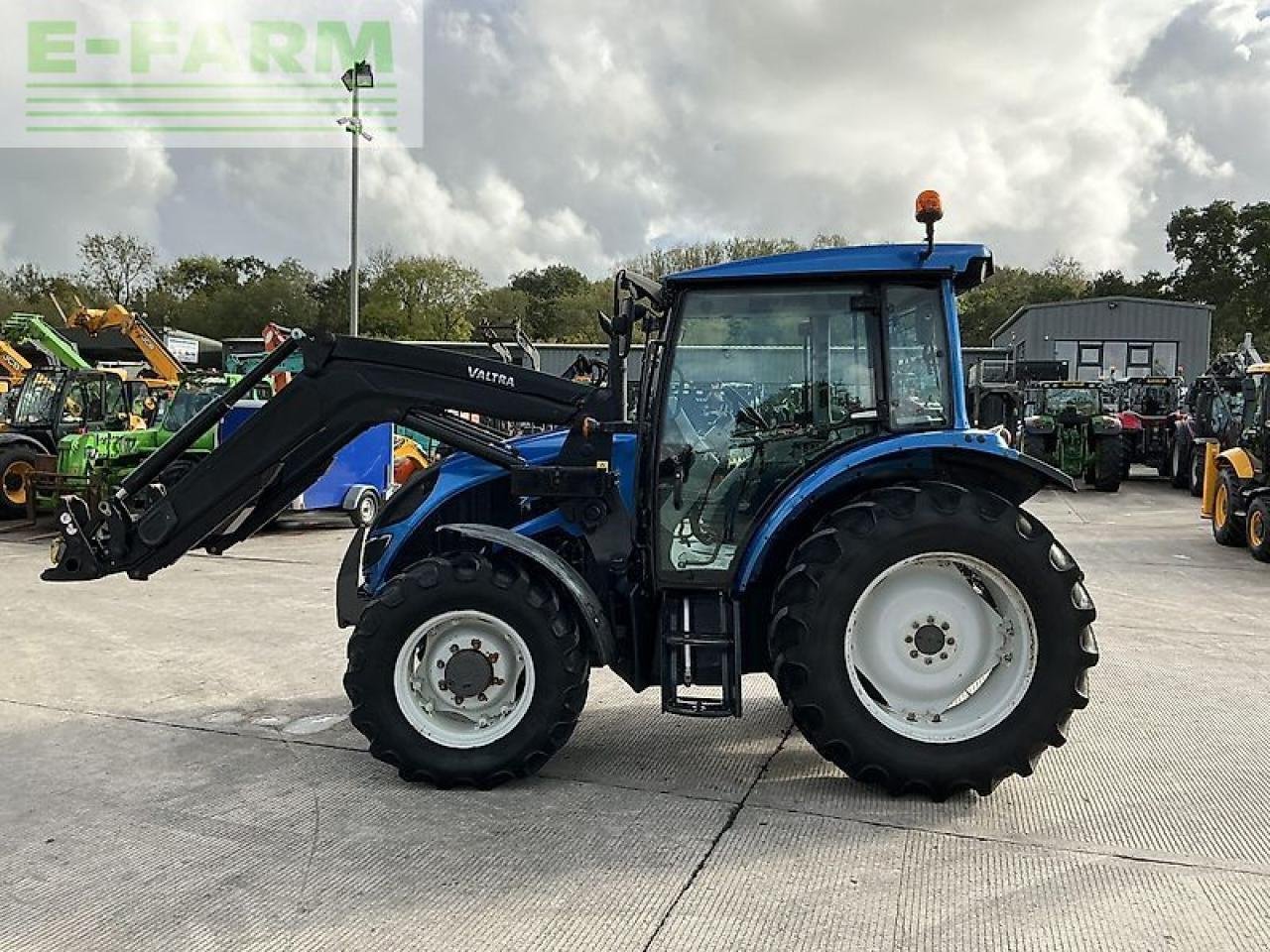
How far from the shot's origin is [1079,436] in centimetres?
1939

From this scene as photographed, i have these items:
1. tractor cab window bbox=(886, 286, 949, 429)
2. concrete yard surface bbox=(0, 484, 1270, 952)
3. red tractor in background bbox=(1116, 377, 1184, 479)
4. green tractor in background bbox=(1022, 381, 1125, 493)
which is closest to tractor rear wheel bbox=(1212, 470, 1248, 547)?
green tractor in background bbox=(1022, 381, 1125, 493)

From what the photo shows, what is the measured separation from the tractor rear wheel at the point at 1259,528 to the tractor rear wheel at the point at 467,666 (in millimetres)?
9434

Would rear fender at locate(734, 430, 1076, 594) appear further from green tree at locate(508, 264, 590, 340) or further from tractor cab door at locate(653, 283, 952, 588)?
green tree at locate(508, 264, 590, 340)

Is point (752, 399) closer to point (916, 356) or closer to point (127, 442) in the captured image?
point (916, 356)

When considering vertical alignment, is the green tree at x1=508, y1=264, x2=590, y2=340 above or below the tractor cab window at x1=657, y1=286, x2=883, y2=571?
above

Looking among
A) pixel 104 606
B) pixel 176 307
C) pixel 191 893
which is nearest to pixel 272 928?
pixel 191 893

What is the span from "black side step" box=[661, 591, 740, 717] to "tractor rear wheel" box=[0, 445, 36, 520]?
41.1ft

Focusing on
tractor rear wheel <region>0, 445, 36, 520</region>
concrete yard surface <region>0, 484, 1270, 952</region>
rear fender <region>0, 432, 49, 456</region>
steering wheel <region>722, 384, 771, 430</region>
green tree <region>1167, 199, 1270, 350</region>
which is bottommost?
concrete yard surface <region>0, 484, 1270, 952</region>

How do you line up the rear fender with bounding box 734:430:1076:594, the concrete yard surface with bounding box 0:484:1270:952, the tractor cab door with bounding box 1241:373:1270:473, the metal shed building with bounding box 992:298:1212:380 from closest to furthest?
the concrete yard surface with bounding box 0:484:1270:952
the rear fender with bounding box 734:430:1076:594
the tractor cab door with bounding box 1241:373:1270:473
the metal shed building with bounding box 992:298:1212:380

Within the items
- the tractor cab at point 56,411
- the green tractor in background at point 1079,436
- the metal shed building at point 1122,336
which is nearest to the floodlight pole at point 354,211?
the tractor cab at point 56,411

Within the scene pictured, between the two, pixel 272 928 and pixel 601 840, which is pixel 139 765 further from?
pixel 601 840

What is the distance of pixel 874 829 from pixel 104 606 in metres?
6.69

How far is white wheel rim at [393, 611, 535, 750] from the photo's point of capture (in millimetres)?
4414

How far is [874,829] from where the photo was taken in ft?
13.2
